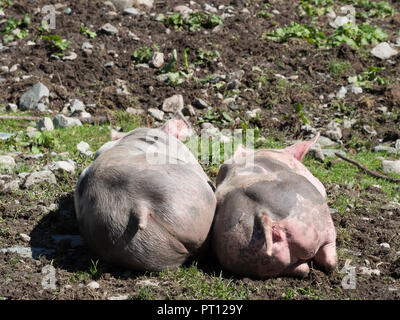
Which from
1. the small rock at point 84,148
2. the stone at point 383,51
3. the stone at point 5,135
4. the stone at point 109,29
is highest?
the stone at point 383,51

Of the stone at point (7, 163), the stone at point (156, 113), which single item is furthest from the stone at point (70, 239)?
the stone at point (156, 113)

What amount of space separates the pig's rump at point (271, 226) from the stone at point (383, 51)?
5857 mm

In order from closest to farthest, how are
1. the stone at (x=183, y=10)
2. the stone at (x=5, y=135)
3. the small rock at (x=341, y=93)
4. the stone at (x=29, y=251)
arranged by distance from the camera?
the stone at (x=29, y=251) → the stone at (x=5, y=135) → the small rock at (x=341, y=93) → the stone at (x=183, y=10)

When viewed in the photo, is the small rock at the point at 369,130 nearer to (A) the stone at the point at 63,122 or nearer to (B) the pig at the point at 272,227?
(B) the pig at the point at 272,227

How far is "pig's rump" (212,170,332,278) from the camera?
12.5 feet

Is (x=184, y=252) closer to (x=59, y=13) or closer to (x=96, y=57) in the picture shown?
(x=96, y=57)

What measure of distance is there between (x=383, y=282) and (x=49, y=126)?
4567 millimetres

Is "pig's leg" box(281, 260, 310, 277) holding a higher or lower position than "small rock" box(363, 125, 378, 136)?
higher

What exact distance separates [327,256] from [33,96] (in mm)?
5220

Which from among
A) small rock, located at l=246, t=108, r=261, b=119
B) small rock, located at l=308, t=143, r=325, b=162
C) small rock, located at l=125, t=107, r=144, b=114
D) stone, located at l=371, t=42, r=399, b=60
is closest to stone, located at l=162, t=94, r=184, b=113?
small rock, located at l=125, t=107, r=144, b=114

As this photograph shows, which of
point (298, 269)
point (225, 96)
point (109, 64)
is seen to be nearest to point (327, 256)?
point (298, 269)

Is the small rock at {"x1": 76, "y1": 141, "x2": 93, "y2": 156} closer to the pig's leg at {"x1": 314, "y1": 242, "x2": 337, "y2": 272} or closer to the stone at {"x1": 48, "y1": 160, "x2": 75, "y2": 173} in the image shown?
the stone at {"x1": 48, "y1": 160, "x2": 75, "y2": 173}

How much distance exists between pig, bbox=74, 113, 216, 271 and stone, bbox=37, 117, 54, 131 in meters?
2.98

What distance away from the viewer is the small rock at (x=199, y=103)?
7848mm
